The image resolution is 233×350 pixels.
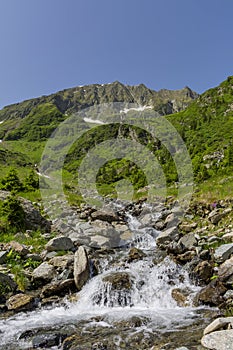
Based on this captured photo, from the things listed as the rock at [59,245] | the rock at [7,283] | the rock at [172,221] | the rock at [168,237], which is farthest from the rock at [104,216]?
the rock at [7,283]

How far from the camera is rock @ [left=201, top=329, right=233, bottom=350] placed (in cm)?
578

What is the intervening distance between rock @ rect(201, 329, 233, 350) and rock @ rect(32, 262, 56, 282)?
24.7 ft

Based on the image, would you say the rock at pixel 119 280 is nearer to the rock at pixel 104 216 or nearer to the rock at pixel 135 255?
the rock at pixel 135 255

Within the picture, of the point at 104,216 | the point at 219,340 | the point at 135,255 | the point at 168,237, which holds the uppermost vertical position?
the point at 104,216

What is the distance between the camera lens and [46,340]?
7605mm

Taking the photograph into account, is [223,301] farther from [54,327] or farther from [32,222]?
[32,222]

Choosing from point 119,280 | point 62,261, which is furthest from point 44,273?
point 119,280

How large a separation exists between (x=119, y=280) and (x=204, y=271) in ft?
11.5

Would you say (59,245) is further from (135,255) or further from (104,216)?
(104,216)

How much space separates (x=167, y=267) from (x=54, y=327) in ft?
18.3

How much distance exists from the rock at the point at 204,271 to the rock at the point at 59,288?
17.2 feet

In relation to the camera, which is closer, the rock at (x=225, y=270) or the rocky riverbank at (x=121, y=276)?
the rocky riverbank at (x=121, y=276)

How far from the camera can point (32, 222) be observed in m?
19.3

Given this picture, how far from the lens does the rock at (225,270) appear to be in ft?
31.2
